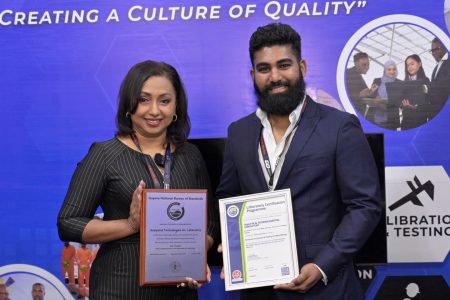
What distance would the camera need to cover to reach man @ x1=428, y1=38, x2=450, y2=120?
3498mm

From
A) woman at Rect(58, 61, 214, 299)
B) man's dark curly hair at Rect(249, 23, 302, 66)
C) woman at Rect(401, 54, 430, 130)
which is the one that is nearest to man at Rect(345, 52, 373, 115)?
woman at Rect(401, 54, 430, 130)

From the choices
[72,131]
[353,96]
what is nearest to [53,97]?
[72,131]

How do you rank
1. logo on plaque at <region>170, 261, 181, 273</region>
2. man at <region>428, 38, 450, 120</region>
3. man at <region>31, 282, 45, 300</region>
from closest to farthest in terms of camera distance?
logo on plaque at <region>170, 261, 181, 273</region> < man at <region>428, 38, 450, 120</region> < man at <region>31, 282, 45, 300</region>

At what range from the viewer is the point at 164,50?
3656mm

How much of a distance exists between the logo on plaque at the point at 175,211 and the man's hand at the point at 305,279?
467 mm

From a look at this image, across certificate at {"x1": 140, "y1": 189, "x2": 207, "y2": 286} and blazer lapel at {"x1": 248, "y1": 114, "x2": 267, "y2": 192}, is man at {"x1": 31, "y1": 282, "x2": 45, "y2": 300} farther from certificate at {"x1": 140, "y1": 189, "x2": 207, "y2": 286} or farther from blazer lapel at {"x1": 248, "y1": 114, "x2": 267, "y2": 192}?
blazer lapel at {"x1": 248, "y1": 114, "x2": 267, "y2": 192}

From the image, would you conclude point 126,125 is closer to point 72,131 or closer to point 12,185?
point 72,131

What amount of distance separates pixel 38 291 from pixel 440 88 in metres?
2.77

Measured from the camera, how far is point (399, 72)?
11.5 feet

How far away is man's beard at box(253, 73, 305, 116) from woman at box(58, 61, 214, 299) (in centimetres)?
39

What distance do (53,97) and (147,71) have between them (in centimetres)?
144

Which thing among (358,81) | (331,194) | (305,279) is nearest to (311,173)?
(331,194)

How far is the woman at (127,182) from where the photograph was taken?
2.35 metres

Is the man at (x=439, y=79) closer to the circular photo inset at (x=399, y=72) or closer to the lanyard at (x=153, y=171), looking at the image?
the circular photo inset at (x=399, y=72)
